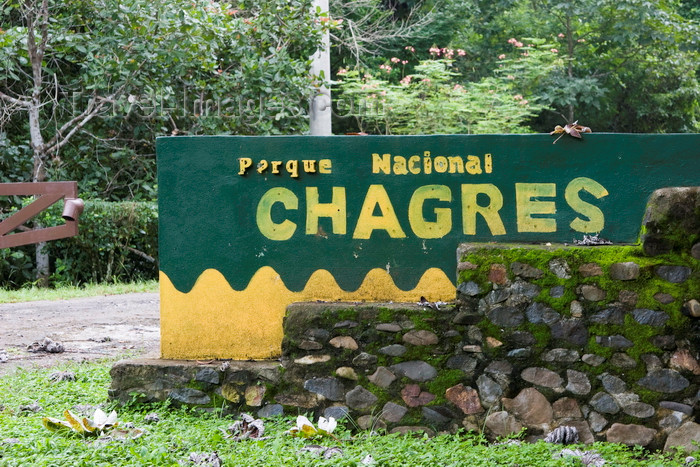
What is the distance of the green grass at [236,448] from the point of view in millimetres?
3988

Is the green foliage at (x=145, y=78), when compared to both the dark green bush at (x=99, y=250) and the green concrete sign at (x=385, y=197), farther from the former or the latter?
the green concrete sign at (x=385, y=197)

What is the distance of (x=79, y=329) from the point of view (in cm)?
773

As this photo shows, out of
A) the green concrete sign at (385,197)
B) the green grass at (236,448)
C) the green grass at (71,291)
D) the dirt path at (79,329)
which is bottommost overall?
the green grass at (236,448)

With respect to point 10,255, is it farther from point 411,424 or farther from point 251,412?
point 411,424

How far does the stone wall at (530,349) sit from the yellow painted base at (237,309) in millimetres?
224

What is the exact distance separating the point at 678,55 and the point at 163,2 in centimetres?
1256

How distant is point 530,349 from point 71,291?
7.32 m

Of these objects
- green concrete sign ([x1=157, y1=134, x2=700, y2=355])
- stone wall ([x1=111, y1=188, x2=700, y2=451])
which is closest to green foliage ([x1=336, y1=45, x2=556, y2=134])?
green concrete sign ([x1=157, y1=134, x2=700, y2=355])

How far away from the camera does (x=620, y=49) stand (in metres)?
18.8

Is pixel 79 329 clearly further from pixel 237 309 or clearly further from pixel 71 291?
pixel 237 309

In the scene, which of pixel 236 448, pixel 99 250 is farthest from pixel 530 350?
pixel 99 250

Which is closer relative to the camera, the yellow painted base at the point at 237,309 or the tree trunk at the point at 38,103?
the yellow painted base at the point at 237,309

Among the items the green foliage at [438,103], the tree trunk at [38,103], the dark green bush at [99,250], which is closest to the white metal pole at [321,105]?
the dark green bush at [99,250]

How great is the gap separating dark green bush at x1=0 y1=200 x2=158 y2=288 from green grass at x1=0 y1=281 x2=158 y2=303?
35 centimetres
